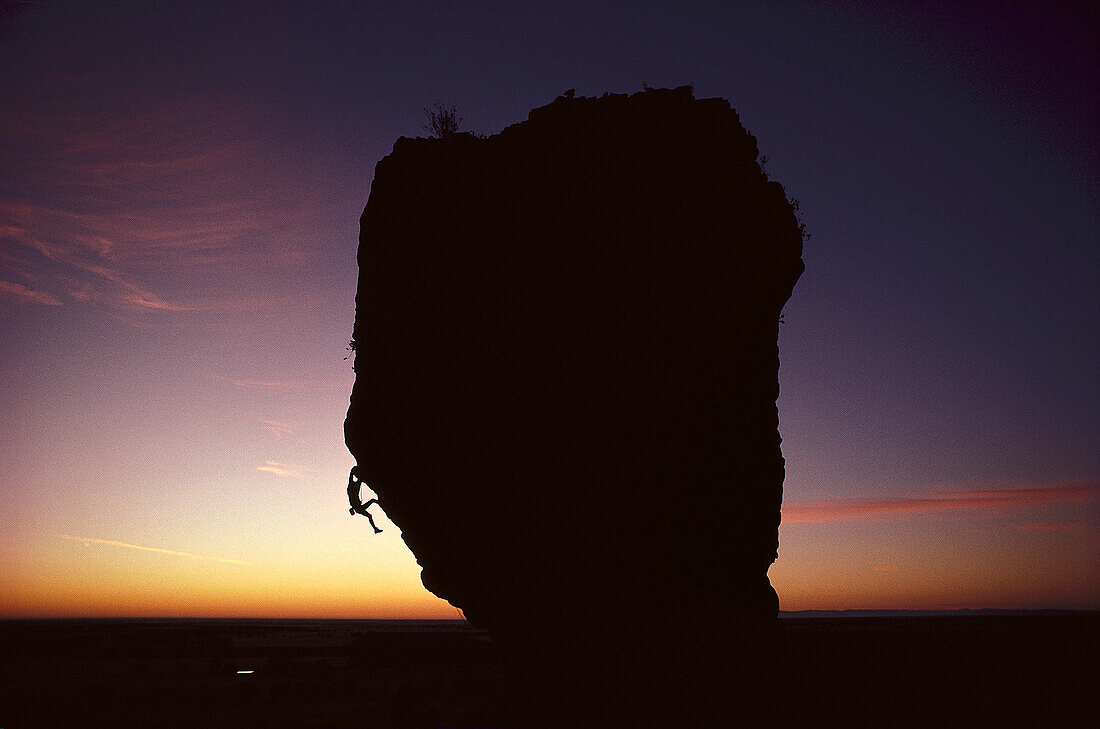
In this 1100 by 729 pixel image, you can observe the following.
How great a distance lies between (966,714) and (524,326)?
13.3 meters

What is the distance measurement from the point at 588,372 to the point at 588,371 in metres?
0.02

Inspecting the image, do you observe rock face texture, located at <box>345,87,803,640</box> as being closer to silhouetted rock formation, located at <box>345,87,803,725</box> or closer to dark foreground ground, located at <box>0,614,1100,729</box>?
silhouetted rock formation, located at <box>345,87,803,725</box>

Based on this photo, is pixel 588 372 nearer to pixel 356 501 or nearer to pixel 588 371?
pixel 588 371

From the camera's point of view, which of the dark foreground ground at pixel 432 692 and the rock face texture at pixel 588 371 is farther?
the dark foreground ground at pixel 432 692

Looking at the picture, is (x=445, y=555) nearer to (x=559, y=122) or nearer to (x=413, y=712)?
(x=413, y=712)

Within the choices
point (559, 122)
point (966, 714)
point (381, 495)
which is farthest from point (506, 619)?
point (966, 714)

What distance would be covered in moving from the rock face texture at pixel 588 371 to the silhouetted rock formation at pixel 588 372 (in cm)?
3

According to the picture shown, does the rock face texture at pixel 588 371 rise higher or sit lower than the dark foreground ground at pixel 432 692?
higher

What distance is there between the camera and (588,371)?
1045cm

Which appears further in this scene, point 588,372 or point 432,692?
point 432,692

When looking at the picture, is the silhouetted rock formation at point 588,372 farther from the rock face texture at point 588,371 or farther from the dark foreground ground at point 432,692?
the dark foreground ground at point 432,692

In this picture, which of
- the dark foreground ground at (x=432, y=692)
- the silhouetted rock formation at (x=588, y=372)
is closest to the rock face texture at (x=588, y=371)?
the silhouetted rock formation at (x=588, y=372)

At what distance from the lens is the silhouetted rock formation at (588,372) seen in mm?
10156

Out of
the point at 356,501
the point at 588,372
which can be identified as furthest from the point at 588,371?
the point at 356,501
